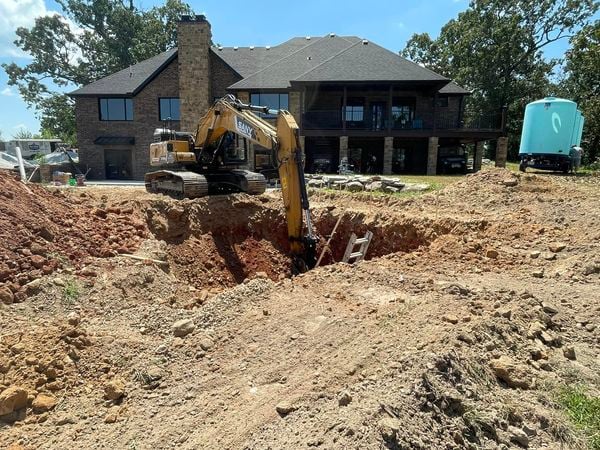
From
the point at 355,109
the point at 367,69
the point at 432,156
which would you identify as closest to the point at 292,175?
the point at 432,156

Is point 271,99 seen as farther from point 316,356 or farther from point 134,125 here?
point 316,356

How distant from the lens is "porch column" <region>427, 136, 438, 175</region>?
23.9m

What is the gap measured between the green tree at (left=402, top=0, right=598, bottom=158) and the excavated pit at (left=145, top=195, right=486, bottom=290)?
31.5 metres

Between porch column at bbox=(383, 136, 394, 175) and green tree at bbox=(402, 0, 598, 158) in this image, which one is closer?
porch column at bbox=(383, 136, 394, 175)

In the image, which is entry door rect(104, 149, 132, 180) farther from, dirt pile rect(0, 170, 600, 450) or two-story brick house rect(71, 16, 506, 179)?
dirt pile rect(0, 170, 600, 450)

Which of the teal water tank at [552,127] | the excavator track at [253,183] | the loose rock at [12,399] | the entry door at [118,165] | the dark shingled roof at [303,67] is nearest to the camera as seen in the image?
the loose rock at [12,399]

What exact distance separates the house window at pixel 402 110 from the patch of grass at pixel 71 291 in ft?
75.4

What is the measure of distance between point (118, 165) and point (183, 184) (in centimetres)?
1987

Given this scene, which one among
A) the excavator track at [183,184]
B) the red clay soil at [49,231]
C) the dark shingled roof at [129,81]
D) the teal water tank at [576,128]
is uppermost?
the dark shingled roof at [129,81]

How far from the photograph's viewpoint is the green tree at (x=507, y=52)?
35.7 metres

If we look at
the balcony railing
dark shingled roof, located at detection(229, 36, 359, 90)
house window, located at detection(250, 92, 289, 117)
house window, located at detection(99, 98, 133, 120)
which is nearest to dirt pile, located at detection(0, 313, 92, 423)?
the balcony railing

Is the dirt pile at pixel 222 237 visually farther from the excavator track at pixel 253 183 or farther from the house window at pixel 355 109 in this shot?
the house window at pixel 355 109

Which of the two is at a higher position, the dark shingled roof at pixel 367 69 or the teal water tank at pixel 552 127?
the dark shingled roof at pixel 367 69

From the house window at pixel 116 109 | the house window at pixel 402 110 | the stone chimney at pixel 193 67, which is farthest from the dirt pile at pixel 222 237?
the house window at pixel 116 109
